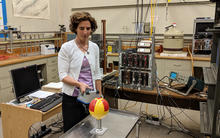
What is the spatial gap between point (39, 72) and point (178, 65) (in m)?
2.48

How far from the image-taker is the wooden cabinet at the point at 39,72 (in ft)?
9.86

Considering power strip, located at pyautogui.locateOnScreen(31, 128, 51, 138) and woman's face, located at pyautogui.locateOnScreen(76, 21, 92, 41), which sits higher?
woman's face, located at pyautogui.locateOnScreen(76, 21, 92, 41)

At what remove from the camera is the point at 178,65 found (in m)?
3.50

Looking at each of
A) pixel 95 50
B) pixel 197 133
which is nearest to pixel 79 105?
pixel 95 50

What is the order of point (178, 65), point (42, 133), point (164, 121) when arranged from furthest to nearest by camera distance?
1. point (178, 65)
2. point (164, 121)
3. point (42, 133)

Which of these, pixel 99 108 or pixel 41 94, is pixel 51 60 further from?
pixel 99 108

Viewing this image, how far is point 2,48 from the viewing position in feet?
11.9

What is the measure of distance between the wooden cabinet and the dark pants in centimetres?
142

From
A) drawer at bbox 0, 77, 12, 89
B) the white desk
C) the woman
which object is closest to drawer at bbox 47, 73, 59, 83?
drawer at bbox 0, 77, 12, 89

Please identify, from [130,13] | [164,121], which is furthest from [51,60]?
[164,121]

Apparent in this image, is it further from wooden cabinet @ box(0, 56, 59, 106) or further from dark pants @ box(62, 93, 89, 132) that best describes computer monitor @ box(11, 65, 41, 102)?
wooden cabinet @ box(0, 56, 59, 106)

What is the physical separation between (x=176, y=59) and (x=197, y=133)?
4.67ft

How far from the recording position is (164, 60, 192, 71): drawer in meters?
3.45

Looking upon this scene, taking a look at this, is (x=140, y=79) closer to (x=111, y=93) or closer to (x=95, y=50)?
(x=111, y=93)
